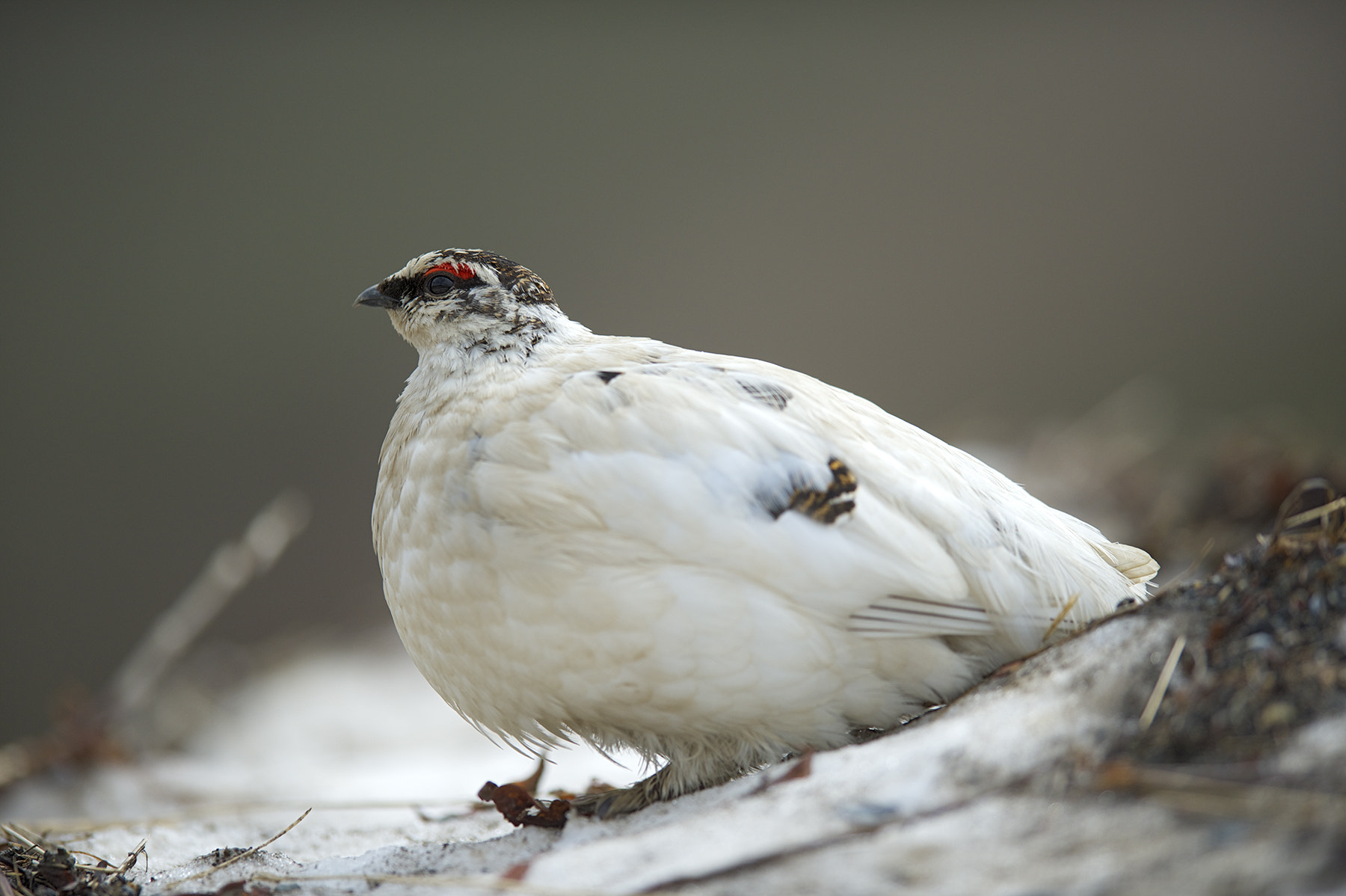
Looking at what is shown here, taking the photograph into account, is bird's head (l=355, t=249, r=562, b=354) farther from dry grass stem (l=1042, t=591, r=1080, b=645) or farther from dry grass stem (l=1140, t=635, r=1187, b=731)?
dry grass stem (l=1140, t=635, r=1187, b=731)

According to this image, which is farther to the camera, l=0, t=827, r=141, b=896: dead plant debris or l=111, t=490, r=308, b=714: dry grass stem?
l=111, t=490, r=308, b=714: dry grass stem

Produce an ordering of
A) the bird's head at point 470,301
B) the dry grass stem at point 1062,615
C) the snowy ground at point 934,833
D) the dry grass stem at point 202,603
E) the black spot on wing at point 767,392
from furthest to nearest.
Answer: the dry grass stem at point 202,603, the bird's head at point 470,301, the black spot on wing at point 767,392, the dry grass stem at point 1062,615, the snowy ground at point 934,833

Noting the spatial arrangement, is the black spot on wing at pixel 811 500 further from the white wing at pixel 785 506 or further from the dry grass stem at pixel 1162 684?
the dry grass stem at pixel 1162 684

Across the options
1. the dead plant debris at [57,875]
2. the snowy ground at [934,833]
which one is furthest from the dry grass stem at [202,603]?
the dead plant debris at [57,875]

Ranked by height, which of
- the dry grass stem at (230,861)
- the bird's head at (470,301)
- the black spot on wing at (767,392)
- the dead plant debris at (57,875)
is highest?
the bird's head at (470,301)

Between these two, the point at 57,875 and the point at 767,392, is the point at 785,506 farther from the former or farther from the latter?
the point at 57,875

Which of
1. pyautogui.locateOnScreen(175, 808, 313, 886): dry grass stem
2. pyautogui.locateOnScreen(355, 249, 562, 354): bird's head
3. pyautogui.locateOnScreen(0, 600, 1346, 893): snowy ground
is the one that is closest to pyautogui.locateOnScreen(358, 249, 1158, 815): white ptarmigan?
pyautogui.locateOnScreen(0, 600, 1346, 893): snowy ground

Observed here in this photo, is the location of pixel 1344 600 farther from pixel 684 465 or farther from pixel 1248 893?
pixel 684 465
